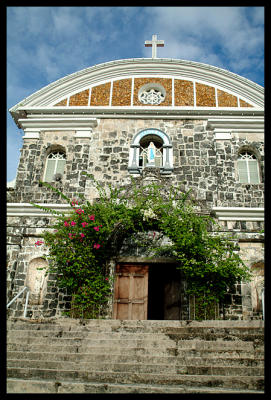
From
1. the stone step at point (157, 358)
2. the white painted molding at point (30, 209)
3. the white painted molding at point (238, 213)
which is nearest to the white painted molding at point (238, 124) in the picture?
the white painted molding at point (238, 213)

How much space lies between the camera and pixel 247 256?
30.6ft

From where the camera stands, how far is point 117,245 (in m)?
9.68

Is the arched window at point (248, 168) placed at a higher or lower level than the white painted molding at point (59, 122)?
lower

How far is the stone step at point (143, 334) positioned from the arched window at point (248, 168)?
5.59m

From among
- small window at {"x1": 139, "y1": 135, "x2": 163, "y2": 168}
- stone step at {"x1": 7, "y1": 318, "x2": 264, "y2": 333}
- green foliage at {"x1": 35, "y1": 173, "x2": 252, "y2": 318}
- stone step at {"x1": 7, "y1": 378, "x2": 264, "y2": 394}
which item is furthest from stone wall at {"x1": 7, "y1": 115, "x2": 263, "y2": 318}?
stone step at {"x1": 7, "y1": 378, "x2": 264, "y2": 394}

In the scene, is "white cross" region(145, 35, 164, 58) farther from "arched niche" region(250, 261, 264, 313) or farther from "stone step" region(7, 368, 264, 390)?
"stone step" region(7, 368, 264, 390)

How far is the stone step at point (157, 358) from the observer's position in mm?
5066

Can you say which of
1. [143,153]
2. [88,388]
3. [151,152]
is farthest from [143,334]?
[143,153]

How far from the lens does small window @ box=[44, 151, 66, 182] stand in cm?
1077

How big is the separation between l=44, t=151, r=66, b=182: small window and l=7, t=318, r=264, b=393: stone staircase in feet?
16.7

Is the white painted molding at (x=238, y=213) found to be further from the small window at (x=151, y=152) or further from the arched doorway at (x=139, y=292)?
the small window at (x=151, y=152)

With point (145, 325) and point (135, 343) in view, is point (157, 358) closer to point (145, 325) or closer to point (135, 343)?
point (135, 343)
